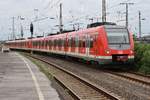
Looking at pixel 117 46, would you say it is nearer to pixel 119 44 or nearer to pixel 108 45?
pixel 119 44

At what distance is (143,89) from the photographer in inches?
741

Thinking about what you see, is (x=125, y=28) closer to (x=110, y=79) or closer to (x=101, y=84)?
(x=110, y=79)

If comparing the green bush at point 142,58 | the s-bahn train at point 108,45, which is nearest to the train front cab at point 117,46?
the s-bahn train at point 108,45

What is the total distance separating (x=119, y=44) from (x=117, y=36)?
0.66 metres

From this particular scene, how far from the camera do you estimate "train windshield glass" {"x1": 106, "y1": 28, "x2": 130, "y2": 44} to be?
96.9ft

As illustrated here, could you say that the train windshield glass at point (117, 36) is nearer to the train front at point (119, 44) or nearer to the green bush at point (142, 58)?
the train front at point (119, 44)

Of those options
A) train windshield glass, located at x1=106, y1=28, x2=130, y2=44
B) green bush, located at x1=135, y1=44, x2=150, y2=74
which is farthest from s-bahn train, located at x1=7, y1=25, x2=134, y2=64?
green bush, located at x1=135, y1=44, x2=150, y2=74

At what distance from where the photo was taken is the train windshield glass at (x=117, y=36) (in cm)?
2953

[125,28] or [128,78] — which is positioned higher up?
[125,28]

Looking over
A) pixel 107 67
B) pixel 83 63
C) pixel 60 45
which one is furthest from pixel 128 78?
pixel 60 45

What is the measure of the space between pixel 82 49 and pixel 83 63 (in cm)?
478

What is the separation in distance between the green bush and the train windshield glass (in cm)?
122

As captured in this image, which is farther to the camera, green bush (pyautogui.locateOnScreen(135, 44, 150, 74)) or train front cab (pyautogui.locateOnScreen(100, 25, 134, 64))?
train front cab (pyautogui.locateOnScreen(100, 25, 134, 64))

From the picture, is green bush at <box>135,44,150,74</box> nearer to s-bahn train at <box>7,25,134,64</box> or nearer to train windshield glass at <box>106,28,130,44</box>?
s-bahn train at <box>7,25,134,64</box>
